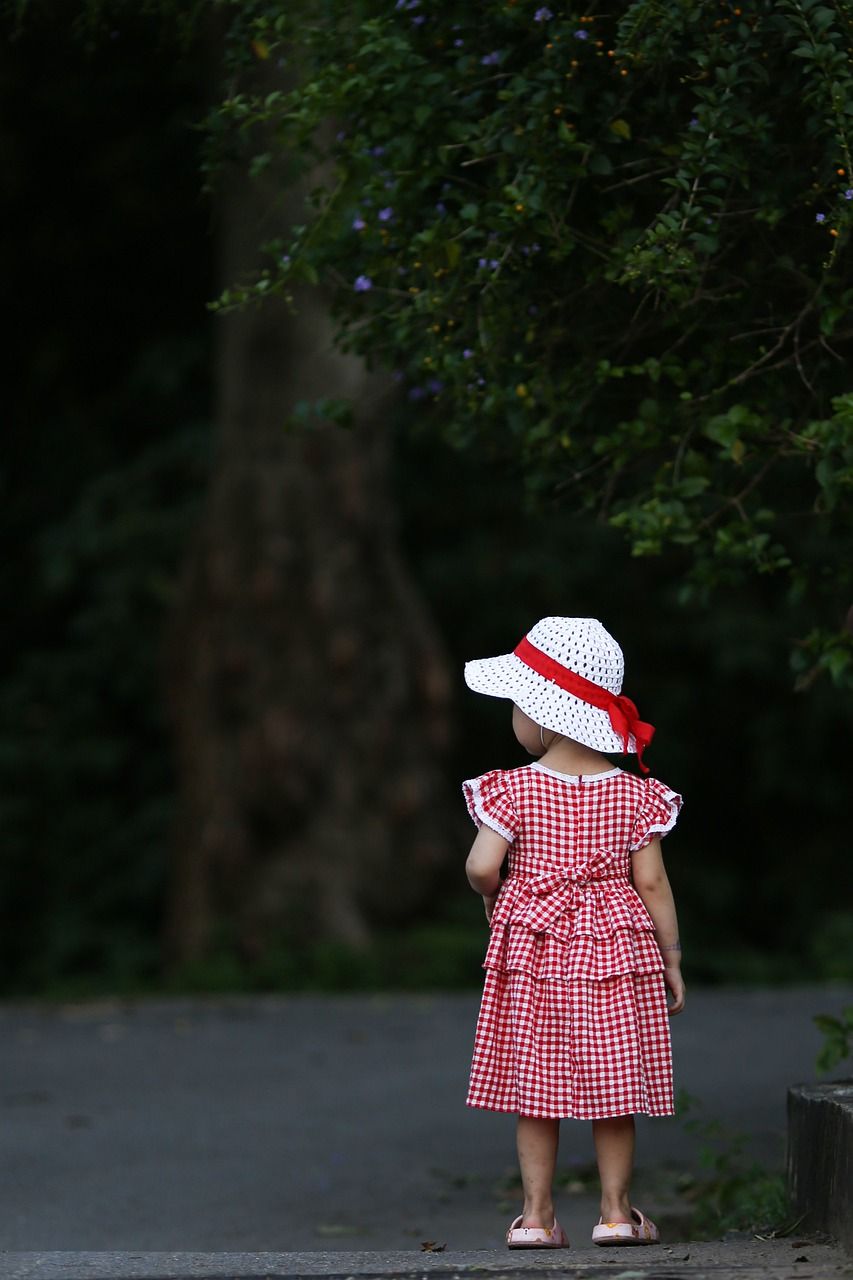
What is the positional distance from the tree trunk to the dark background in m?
1.58

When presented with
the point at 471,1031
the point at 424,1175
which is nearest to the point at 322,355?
the point at 471,1031

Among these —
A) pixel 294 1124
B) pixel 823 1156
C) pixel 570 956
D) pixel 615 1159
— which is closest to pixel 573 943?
pixel 570 956

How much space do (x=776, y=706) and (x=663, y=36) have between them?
1185cm

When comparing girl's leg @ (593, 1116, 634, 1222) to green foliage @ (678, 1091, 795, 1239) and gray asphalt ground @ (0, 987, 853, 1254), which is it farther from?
green foliage @ (678, 1091, 795, 1239)

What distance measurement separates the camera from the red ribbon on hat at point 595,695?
445 centimetres

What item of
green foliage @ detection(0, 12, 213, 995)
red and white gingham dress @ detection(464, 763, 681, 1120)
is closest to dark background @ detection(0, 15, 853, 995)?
green foliage @ detection(0, 12, 213, 995)

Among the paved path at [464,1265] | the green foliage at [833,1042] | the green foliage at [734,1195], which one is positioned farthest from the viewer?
the green foliage at [833,1042]

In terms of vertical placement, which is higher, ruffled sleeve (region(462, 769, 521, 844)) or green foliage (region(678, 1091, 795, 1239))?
ruffled sleeve (region(462, 769, 521, 844))

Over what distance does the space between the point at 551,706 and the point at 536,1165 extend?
1.04 metres

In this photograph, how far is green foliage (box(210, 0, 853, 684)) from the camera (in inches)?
173

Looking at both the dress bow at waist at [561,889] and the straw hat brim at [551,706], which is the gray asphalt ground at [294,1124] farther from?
the straw hat brim at [551,706]

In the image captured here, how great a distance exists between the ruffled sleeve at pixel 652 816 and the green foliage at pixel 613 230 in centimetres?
61

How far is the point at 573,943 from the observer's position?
4367 millimetres

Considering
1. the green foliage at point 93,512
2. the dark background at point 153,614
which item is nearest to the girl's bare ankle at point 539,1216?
the dark background at point 153,614
